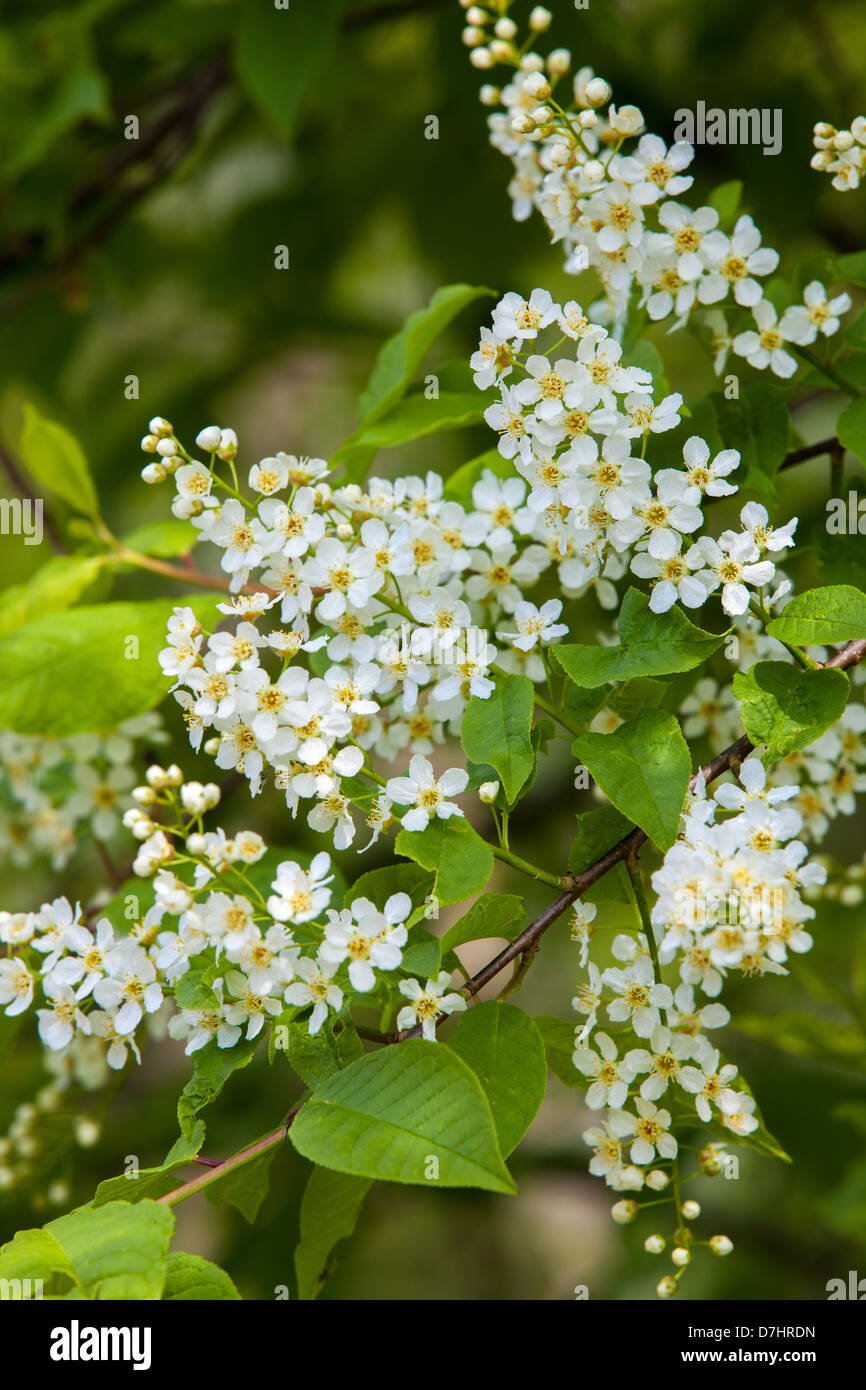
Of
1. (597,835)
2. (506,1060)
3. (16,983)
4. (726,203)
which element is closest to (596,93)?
(726,203)

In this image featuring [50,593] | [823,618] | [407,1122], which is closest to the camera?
[407,1122]

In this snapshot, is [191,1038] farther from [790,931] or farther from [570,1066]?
[790,931]

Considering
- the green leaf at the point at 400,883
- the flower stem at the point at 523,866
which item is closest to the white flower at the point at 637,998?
→ the flower stem at the point at 523,866

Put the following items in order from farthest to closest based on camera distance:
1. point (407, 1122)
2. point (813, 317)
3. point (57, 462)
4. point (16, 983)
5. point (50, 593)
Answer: point (57, 462) → point (50, 593) → point (813, 317) → point (16, 983) → point (407, 1122)

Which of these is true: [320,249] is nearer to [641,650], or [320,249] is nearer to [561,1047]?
[641,650]

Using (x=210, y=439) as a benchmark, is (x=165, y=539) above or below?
below
